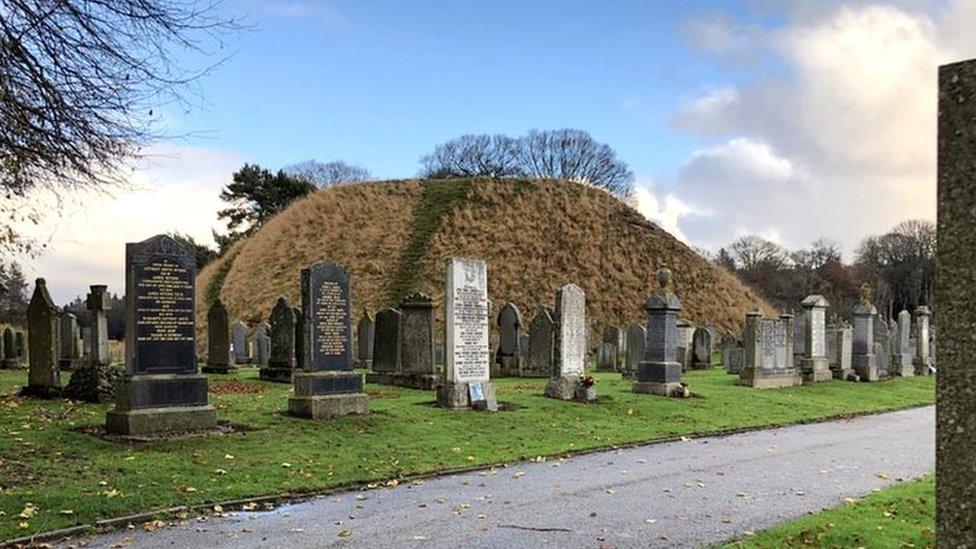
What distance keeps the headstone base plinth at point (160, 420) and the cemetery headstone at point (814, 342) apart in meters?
18.4

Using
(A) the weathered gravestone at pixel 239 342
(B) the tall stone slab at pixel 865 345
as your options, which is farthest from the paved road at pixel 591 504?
(A) the weathered gravestone at pixel 239 342

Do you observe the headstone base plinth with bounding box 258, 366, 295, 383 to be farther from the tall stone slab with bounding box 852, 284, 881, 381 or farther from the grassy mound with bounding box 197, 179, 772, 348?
the grassy mound with bounding box 197, 179, 772, 348

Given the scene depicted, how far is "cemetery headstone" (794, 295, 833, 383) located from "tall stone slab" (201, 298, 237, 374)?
16.9 m

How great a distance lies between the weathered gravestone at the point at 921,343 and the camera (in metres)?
30.0

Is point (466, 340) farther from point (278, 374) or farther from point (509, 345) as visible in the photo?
point (509, 345)

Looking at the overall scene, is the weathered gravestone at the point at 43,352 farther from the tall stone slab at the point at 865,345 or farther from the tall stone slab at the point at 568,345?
the tall stone slab at the point at 865,345

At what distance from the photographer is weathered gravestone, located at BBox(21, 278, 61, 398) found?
1576cm

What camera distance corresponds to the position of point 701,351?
105 ft

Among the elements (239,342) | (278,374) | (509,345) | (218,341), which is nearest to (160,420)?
(278,374)

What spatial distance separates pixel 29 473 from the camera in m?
9.17

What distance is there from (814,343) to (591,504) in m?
18.4

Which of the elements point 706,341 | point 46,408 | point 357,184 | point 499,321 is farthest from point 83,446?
point 357,184

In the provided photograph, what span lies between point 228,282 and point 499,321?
33.7m

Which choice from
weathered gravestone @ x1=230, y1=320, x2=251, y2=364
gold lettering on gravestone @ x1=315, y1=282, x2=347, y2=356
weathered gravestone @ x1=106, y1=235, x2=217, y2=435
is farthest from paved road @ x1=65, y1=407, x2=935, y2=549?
weathered gravestone @ x1=230, y1=320, x2=251, y2=364
